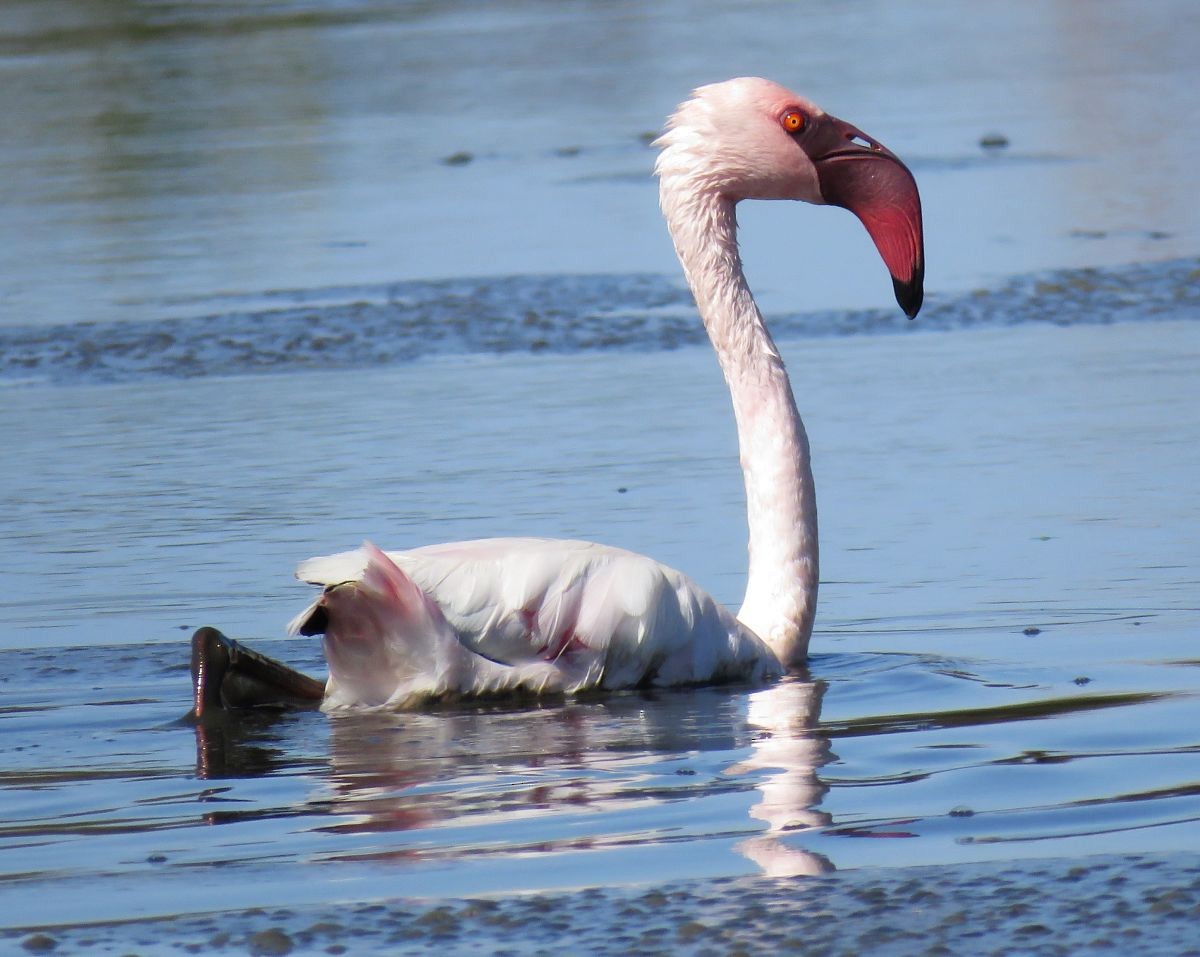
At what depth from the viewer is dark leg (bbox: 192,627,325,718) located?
6406 mm

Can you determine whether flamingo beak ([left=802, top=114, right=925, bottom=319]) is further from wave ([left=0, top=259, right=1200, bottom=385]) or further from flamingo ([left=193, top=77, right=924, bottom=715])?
wave ([left=0, top=259, right=1200, bottom=385])

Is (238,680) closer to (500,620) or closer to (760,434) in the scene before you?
(500,620)

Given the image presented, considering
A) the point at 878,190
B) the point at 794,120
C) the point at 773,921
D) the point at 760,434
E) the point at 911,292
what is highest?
the point at 794,120

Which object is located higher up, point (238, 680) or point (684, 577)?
point (684, 577)

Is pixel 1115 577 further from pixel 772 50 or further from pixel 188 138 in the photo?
pixel 772 50

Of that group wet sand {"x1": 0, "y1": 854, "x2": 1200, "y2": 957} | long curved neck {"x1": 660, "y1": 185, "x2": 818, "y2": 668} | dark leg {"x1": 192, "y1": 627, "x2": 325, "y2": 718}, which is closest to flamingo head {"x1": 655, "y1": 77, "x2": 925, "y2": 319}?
long curved neck {"x1": 660, "y1": 185, "x2": 818, "y2": 668}

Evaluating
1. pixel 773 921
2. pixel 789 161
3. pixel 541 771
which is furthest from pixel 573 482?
pixel 773 921

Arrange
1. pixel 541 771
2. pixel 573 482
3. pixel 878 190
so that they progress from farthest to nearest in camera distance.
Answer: pixel 573 482
pixel 878 190
pixel 541 771

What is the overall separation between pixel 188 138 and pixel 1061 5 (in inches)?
516

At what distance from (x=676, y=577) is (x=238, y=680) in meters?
1.17

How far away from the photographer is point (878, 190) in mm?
7531

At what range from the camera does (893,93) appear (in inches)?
847

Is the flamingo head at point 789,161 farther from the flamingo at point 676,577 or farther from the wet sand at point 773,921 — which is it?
the wet sand at point 773,921

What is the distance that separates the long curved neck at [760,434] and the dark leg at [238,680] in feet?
4.32
